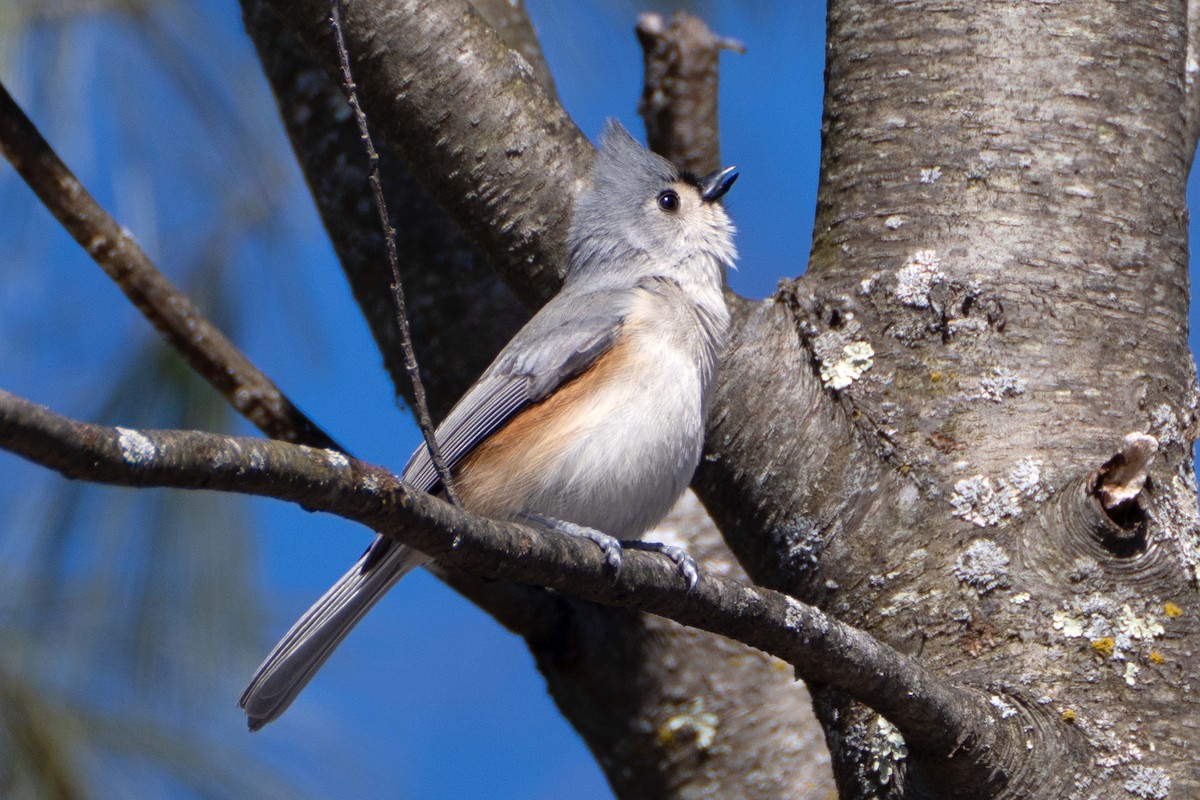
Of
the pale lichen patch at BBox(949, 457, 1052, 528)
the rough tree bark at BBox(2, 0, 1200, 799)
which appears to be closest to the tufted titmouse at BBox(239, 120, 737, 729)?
the rough tree bark at BBox(2, 0, 1200, 799)

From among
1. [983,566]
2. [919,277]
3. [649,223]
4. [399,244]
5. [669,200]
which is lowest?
[983,566]

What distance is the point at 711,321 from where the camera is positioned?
2.70 m

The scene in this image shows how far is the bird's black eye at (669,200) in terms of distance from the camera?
3.22 metres

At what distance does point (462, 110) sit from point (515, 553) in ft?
4.22

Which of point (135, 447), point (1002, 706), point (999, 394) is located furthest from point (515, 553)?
point (999, 394)

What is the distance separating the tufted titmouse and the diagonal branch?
44 centimetres

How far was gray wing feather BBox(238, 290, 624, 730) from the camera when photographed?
2242mm

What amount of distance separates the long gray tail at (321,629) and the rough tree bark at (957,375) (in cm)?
41

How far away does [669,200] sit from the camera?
3.25 metres

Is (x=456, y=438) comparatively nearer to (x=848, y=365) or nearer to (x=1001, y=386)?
(x=848, y=365)

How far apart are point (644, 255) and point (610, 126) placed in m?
0.41

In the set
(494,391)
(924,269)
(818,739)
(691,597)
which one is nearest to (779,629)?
(691,597)

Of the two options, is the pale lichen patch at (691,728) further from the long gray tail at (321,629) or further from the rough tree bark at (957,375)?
the long gray tail at (321,629)

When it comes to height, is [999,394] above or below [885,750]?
above
